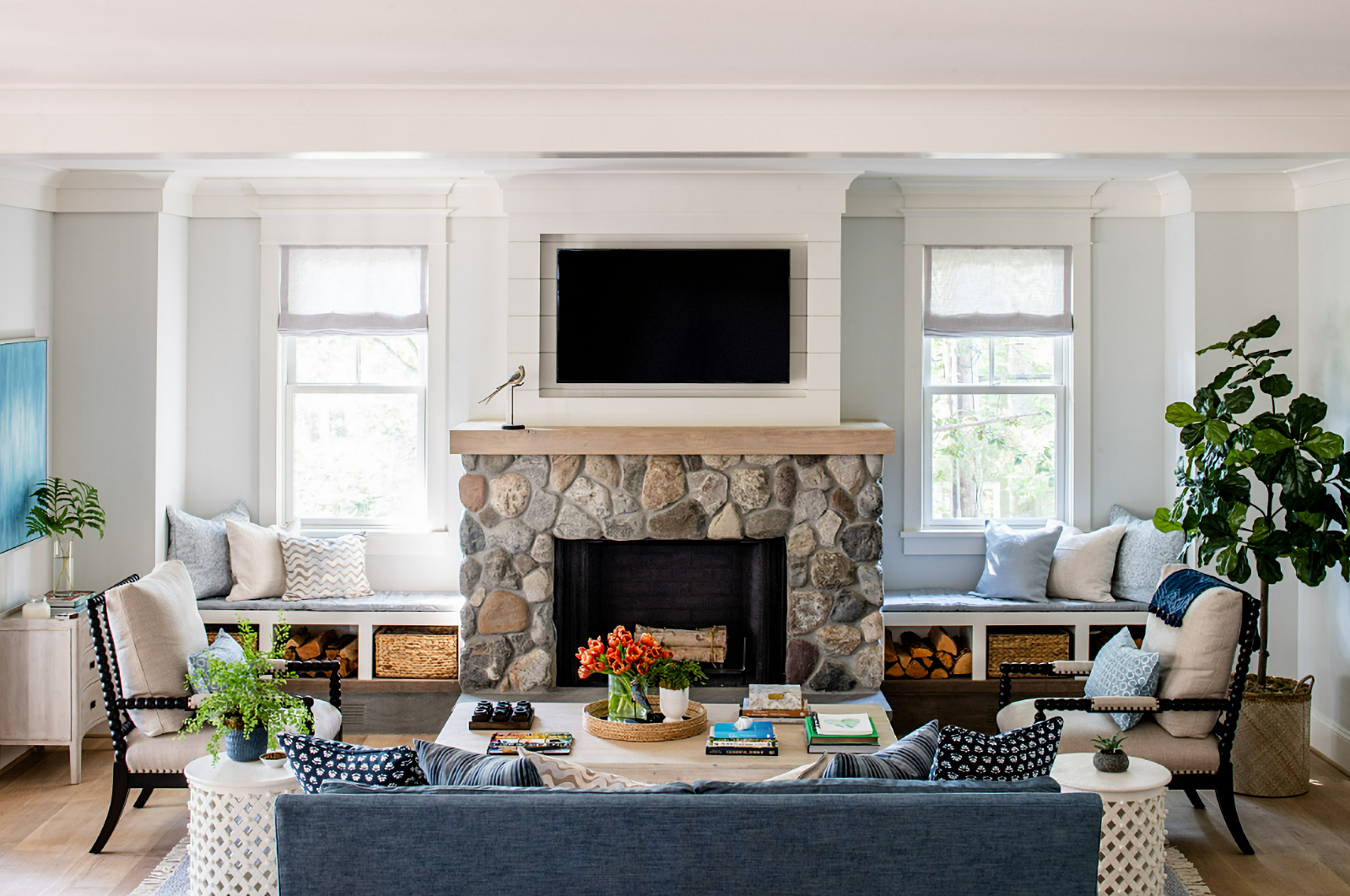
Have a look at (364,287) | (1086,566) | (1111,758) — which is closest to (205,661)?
(364,287)

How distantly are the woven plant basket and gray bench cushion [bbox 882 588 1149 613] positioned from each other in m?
0.76

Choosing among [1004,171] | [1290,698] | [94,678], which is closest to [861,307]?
[1004,171]

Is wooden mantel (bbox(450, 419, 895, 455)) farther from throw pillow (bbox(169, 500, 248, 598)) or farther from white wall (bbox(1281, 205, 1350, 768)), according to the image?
white wall (bbox(1281, 205, 1350, 768))

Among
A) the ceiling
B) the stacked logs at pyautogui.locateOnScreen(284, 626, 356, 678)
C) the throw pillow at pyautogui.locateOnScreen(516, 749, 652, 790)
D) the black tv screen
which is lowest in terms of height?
the stacked logs at pyautogui.locateOnScreen(284, 626, 356, 678)

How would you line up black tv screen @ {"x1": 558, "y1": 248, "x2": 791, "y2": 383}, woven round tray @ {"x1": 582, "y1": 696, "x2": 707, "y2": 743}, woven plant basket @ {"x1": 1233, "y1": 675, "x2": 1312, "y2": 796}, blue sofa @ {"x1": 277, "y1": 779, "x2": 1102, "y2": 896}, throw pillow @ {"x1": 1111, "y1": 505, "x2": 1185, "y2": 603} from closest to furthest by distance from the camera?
blue sofa @ {"x1": 277, "y1": 779, "x2": 1102, "y2": 896} → woven round tray @ {"x1": 582, "y1": 696, "x2": 707, "y2": 743} → woven plant basket @ {"x1": 1233, "y1": 675, "x2": 1312, "y2": 796} → black tv screen @ {"x1": 558, "y1": 248, "x2": 791, "y2": 383} → throw pillow @ {"x1": 1111, "y1": 505, "x2": 1185, "y2": 603}

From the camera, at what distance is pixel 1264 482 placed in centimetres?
457

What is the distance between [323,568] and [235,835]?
2337mm

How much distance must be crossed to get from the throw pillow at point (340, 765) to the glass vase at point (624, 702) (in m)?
1.29

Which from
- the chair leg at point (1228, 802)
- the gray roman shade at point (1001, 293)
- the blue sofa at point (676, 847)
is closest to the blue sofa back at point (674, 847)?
the blue sofa at point (676, 847)

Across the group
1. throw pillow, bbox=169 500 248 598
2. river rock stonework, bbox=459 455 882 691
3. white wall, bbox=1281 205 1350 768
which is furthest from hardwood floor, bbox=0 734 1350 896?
river rock stonework, bbox=459 455 882 691

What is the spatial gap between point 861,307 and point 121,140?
333cm

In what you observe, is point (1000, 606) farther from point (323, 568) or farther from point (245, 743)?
point (245, 743)

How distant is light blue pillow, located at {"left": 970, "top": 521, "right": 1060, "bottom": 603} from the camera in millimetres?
5422

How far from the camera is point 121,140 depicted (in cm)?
384
